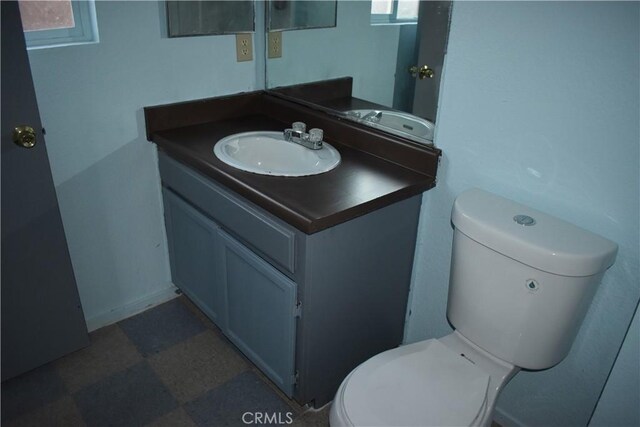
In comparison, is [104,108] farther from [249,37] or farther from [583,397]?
[583,397]

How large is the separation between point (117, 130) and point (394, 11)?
1.08 m

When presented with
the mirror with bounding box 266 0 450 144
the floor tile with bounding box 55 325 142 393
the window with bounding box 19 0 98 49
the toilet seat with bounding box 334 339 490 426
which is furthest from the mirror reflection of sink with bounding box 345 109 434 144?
the floor tile with bounding box 55 325 142 393

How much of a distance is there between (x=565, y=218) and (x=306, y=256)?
70cm

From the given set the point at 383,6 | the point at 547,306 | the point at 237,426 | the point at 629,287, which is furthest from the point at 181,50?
the point at 629,287

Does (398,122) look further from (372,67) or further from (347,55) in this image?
(347,55)

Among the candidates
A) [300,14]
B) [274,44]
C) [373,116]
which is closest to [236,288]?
[373,116]

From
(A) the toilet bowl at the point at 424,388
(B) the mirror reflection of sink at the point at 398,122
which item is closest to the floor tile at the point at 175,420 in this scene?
(A) the toilet bowl at the point at 424,388

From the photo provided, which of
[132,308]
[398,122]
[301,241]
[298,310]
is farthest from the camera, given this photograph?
[132,308]

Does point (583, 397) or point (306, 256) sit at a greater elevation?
point (306, 256)

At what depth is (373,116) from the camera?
1.82 m

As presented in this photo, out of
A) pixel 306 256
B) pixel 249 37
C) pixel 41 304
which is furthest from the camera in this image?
pixel 249 37

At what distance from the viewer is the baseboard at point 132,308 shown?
82.0 inches

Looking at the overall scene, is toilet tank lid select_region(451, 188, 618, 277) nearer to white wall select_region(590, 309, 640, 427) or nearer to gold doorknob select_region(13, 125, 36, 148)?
white wall select_region(590, 309, 640, 427)

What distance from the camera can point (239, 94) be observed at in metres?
2.10
